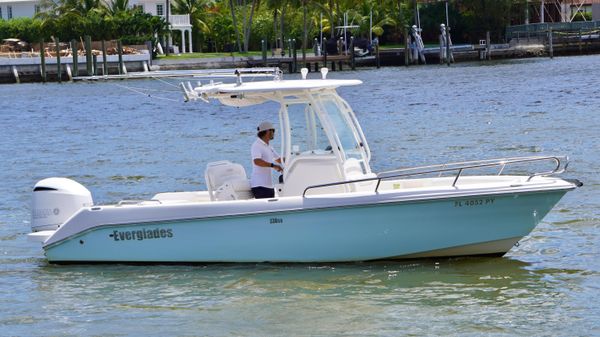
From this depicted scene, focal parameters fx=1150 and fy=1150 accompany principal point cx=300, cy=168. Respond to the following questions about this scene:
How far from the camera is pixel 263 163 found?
46.9 ft

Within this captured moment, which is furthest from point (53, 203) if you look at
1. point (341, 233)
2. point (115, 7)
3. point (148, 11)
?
point (148, 11)

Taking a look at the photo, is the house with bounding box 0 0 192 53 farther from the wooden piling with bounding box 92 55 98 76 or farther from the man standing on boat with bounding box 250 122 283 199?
the man standing on boat with bounding box 250 122 283 199

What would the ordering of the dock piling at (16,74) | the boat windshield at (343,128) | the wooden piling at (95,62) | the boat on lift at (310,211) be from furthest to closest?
the dock piling at (16,74), the wooden piling at (95,62), the boat windshield at (343,128), the boat on lift at (310,211)

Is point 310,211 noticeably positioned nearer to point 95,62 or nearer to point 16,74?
point 95,62

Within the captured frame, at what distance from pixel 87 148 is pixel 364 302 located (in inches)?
910

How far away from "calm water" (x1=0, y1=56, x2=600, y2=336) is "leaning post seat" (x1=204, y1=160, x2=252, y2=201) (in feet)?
2.96

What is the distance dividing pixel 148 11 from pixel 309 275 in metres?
92.8

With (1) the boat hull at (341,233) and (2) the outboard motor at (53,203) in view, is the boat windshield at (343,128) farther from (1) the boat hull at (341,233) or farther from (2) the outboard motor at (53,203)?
(2) the outboard motor at (53,203)

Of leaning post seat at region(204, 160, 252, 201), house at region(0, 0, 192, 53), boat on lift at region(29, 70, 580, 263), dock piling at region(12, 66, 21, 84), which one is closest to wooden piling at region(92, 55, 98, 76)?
dock piling at region(12, 66, 21, 84)

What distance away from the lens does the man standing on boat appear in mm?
14305

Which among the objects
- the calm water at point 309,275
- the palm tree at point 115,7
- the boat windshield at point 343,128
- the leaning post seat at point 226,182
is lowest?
the calm water at point 309,275

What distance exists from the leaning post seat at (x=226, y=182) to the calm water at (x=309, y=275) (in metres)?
0.90

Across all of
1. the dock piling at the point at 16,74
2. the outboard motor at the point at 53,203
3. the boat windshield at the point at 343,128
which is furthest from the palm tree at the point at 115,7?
the boat windshield at the point at 343,128

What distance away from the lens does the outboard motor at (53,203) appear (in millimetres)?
14844
